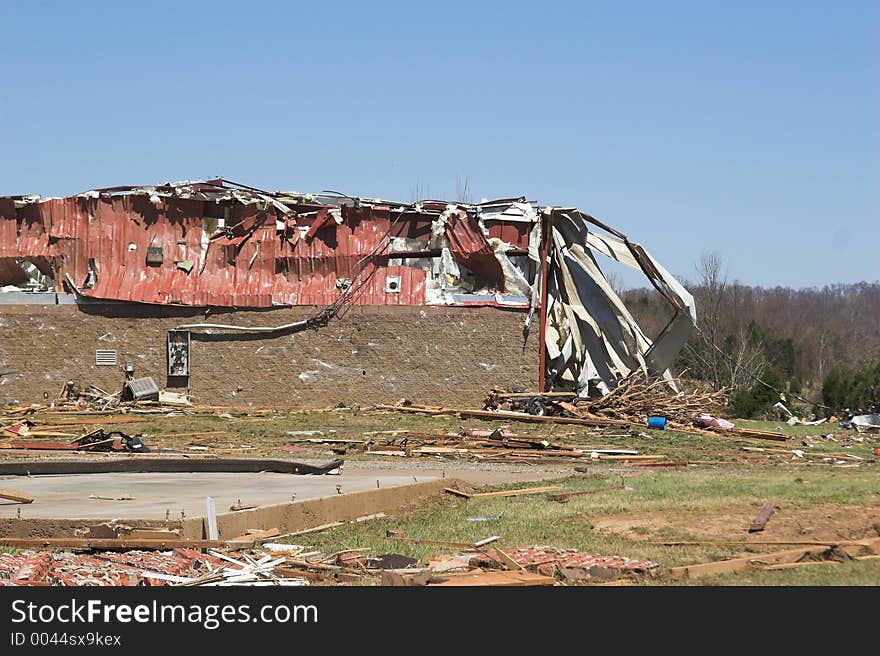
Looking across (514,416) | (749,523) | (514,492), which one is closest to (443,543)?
(749,523)

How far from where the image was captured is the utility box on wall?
3528 cm

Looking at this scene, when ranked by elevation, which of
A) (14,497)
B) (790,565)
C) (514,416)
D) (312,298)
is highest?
(312,298)

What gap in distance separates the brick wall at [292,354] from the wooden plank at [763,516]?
68.0 ft

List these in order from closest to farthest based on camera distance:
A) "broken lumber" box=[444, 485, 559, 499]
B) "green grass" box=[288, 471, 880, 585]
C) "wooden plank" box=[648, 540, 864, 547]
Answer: "green grass" box=[288, 471, 880, 585] → "wooden plank" box=[648, 540, 864, 547] → "broken lumber" box=[444, 485, 559, 499]

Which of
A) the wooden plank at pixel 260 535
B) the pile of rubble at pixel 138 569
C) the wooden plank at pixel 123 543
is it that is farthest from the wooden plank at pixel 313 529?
the pile of rubble at pixel 138 569

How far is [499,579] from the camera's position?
376 inches

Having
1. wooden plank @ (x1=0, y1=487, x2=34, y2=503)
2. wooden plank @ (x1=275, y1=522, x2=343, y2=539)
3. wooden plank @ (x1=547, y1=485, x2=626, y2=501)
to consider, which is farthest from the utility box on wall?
wooden plank @ (x1=275, y1=522, x2=343, y2=539)

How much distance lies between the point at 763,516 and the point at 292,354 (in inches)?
942

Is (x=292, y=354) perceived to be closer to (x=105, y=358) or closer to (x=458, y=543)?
(x=105, y=358)

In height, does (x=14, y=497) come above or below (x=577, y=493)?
above

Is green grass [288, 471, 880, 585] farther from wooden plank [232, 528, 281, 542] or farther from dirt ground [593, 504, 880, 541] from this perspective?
wooden plank [232, 528, 281, 542]

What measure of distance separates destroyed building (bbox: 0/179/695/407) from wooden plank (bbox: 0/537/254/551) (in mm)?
23182
